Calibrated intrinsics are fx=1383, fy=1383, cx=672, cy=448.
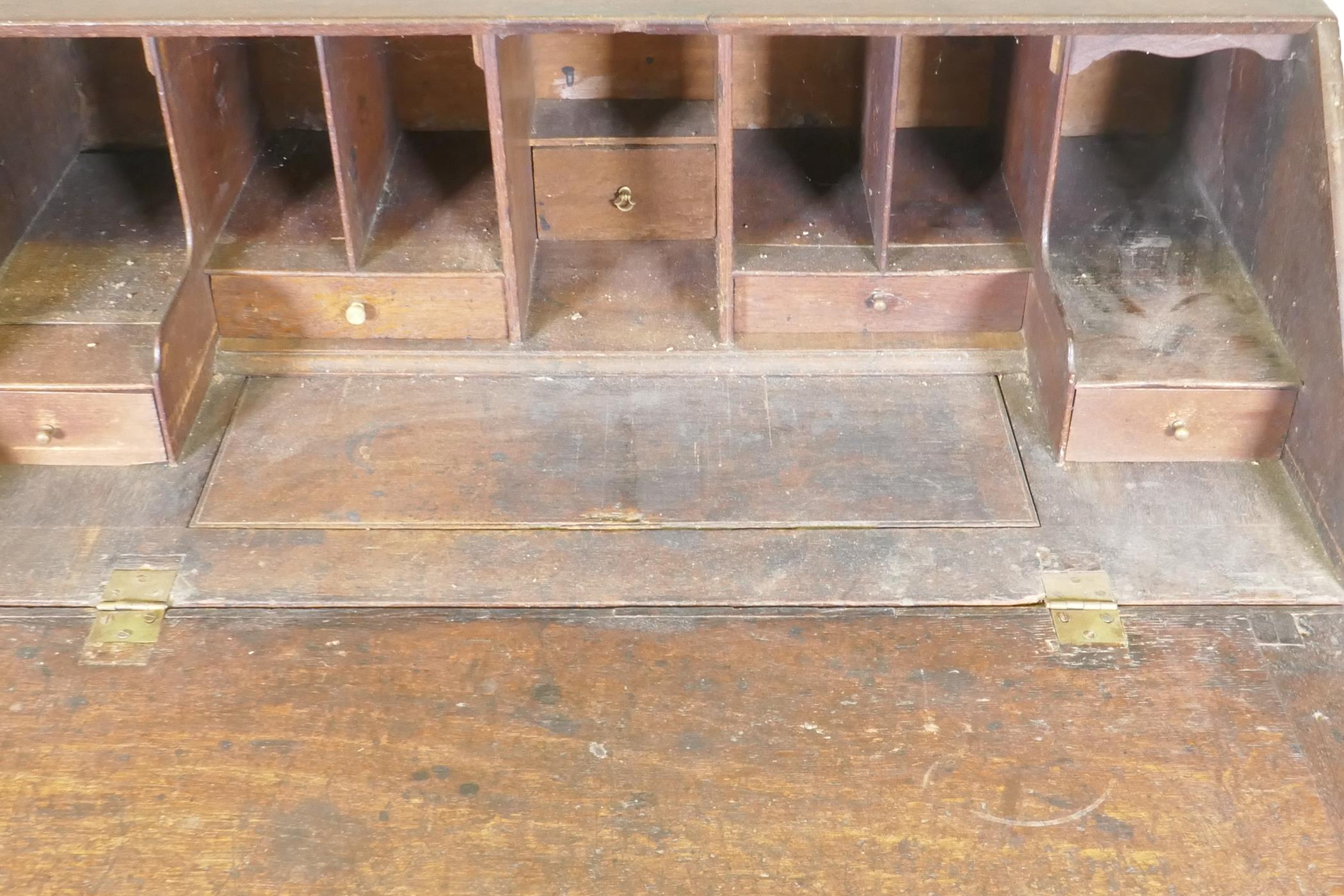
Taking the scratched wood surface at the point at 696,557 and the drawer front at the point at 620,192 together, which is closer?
the scratched wood surface at the point at 696,557

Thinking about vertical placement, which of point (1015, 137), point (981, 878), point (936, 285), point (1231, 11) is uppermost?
point (1231, 11)

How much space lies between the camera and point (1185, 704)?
175 centimetres

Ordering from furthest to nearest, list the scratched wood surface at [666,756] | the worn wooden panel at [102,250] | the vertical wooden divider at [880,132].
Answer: the worn wooden panel at [102,250], the vertical wooden divider at [880,132], the scratched wood surface at [666,756]

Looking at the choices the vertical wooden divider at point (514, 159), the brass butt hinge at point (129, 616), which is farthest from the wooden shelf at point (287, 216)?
the brass butt hinge at point (129, 616)

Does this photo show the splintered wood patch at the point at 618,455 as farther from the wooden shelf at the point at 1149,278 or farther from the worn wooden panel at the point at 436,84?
the worn wooden panel at the point at 436,84

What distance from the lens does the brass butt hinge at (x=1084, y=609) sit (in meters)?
1.83

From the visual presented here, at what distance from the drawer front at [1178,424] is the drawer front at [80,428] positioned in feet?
4.57

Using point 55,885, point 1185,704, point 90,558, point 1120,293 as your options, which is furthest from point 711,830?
Answer: point 1120,293

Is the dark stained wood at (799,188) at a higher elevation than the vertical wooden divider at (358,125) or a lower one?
lower

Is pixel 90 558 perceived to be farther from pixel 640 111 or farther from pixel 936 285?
pixel 936 285

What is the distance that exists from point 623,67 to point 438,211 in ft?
1.43

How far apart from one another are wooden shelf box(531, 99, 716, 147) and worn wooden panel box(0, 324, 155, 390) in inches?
28.6

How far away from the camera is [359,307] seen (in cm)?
224

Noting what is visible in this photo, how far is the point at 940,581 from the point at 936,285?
1.85ft
